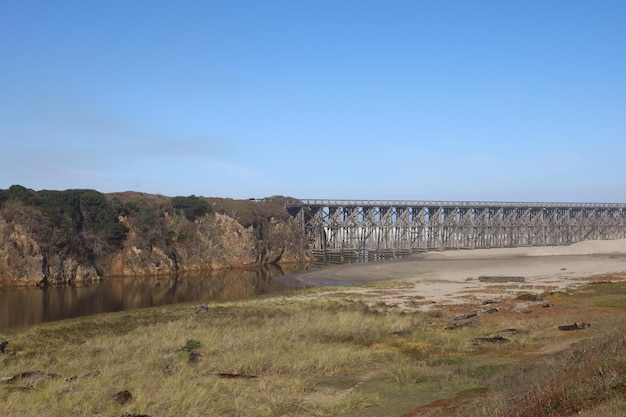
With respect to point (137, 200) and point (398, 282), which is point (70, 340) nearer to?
point (398, 282)

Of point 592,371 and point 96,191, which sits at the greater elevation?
point 96,191

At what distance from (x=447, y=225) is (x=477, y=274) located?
4512cm

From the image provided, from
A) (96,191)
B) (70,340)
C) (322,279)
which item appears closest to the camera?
(70,340)

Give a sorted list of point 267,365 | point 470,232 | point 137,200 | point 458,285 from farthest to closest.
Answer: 1. point 470,232
2. point 137,200
3. point 458,285
4. point 267,365

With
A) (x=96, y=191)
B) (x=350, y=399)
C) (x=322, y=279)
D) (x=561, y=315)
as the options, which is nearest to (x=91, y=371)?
(x=350, y=399)

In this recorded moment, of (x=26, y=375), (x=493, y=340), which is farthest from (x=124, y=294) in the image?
(x=493, y=340)

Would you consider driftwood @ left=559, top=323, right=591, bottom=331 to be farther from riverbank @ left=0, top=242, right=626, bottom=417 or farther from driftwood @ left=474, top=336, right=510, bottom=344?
driftwood @ left=474, top=336, right=510, bottom=344

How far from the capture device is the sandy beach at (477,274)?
37.2 meters

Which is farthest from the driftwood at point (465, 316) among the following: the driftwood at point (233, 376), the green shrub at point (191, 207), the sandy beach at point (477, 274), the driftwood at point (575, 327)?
the green shrub at point (191, 207)

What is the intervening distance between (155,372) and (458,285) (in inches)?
Answer: 1293

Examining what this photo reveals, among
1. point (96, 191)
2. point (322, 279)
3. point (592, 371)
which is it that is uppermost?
point (96, 191)

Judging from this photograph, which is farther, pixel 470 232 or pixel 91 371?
pixel 470 232

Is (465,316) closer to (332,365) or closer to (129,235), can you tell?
(332,365)

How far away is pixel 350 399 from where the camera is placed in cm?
1272
